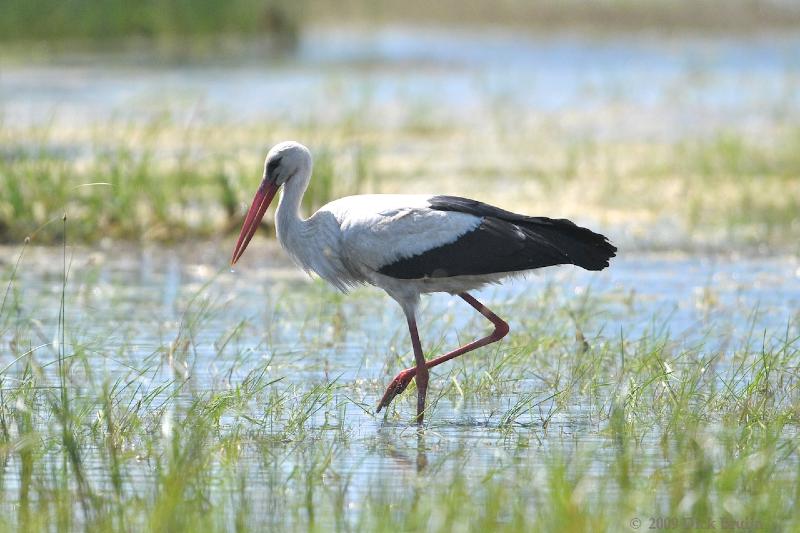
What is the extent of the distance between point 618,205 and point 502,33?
20676 mm

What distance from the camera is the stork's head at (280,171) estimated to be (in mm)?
6758

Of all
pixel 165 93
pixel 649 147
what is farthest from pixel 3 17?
pixel 649 147

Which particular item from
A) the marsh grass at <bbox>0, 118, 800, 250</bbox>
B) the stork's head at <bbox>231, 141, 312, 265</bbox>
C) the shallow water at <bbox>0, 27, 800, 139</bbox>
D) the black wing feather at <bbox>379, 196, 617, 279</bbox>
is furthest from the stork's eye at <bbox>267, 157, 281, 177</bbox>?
the shallow water at <bbox>0, 27, 800, 139</bbox>

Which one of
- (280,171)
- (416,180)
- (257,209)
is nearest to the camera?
(280,171)

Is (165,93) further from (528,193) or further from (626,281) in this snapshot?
(626,281)

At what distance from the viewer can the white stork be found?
6.19 m

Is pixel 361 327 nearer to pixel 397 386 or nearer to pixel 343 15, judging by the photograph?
pixel 397 386

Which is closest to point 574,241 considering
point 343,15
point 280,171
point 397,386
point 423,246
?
point 423,246

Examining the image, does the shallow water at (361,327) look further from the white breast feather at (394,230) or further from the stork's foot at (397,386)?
the white breast feather at (394,230)

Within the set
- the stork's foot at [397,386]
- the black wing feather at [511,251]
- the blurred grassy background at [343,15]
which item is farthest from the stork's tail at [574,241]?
the blurred grassy background at [343,15]

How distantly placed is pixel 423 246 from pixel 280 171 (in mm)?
915

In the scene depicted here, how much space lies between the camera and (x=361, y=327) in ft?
26.2

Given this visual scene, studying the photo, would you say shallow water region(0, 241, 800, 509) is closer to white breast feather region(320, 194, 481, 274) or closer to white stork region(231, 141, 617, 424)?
white stork region(231, 141, 617, 424)

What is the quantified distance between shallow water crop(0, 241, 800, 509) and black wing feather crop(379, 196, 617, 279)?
0.48 metres
